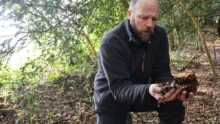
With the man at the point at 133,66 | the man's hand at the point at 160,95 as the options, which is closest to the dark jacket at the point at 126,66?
the man at the point at 133,66

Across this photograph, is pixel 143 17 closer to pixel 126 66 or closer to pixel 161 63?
pixel 126 66

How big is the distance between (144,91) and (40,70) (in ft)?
7.81

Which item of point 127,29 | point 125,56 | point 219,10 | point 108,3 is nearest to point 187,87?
point 125,56

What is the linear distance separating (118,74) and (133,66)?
26 centimetres

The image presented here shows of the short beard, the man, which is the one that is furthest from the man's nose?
the short beard

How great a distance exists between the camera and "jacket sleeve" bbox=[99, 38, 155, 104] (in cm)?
203

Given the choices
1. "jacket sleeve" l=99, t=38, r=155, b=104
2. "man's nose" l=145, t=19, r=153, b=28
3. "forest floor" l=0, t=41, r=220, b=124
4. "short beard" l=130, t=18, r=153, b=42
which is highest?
"man's nose" l=145, t=19, r=153, b=28

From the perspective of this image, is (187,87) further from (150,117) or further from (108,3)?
(108,3)

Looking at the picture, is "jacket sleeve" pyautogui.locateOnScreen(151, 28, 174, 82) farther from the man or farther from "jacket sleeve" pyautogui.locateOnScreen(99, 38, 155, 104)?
"jacket sleeve" pyautogui.locateOnScreen(99, 38, 155, 104)

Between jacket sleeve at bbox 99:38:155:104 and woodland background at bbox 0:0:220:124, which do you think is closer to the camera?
jacket sleeve at bbox 99:38:155:104

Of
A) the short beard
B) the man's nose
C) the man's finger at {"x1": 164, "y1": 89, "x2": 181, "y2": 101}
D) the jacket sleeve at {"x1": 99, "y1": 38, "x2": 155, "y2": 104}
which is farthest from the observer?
the short beard

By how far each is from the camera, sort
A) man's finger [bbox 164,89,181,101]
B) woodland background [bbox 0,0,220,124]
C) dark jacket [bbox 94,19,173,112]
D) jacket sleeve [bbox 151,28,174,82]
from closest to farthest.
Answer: man's finger [bbox 164,89,181,101] → dark jacket [bbox 94,19,173,112] → jacket sleeve [bbox 151,28,174,82] → woodland background [bbox 0,0,220,124]

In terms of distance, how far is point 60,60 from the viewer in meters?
4.10

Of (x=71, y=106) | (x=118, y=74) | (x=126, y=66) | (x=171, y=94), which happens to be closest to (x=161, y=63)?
(x=126, y=66)
